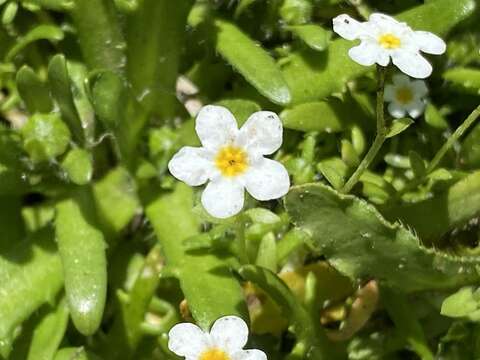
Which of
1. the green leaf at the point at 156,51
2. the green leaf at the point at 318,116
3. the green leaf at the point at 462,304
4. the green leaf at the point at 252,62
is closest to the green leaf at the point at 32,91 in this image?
the green leaf at the point at 156,51

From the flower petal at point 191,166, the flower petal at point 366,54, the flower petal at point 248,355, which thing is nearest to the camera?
the flower petal at point 248,355

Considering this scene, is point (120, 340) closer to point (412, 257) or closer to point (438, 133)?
point (412, 257)

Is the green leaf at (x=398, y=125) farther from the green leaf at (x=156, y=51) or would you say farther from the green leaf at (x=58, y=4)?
the green leaf at (x=58, y=4)

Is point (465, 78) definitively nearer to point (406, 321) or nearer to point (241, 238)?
point (406, 321)

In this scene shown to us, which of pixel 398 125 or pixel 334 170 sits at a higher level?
pixel 398 125

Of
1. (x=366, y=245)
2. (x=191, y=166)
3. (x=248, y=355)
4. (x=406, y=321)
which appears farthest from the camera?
(x=406, y=321)

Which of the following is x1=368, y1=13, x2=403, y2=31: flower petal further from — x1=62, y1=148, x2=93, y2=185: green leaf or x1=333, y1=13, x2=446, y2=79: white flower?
x1=62, y1=148, x2=93, y2=185: green leaf

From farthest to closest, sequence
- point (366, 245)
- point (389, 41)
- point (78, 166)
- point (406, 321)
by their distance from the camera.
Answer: point (78, 166) → point (406, 321) → point (366, 245) → point (389, 41)

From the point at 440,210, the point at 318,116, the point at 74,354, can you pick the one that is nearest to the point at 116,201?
the point at 74,354
